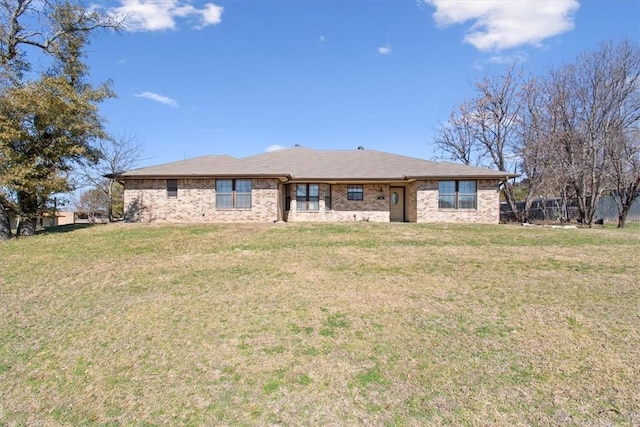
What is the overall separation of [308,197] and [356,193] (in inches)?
103

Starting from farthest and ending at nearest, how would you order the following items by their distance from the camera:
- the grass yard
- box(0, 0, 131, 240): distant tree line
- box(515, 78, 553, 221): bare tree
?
box(515, 78, 553, 221): bare tree → box(0, 0, 131, 240): distant tree line → the grass yard

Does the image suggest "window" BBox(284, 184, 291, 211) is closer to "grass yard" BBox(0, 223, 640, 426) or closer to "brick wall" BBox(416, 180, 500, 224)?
"brick wall" BBox(416, 180, 500, 224)

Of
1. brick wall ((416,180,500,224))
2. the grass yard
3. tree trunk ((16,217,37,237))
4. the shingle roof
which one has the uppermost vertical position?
the shingle roof

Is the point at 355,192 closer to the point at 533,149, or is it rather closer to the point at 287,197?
the point at 287,197

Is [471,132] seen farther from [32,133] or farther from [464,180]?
[32,133]

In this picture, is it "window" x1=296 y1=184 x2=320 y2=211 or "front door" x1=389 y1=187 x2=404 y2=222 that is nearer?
"window" x1=296 y1=184 x2=320 y2=211

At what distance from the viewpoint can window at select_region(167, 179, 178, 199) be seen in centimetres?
1812

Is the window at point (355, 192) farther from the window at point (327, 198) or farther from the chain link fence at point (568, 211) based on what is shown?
the chain link fence at point (568, 211)

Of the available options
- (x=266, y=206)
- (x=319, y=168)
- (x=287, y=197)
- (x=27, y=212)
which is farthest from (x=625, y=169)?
(x=27, y=212)

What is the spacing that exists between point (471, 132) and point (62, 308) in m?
28.2

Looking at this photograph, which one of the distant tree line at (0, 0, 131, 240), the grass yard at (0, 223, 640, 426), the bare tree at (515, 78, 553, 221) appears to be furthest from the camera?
the bare tree at (515, 78, 553, 221)

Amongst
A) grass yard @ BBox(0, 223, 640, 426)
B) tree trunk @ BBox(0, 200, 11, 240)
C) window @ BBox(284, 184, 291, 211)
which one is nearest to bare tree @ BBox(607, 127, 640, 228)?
grass yard @ BBox(0, 223, 640, 426)

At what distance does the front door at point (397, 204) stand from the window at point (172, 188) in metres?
11.4

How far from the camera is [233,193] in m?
17.9
